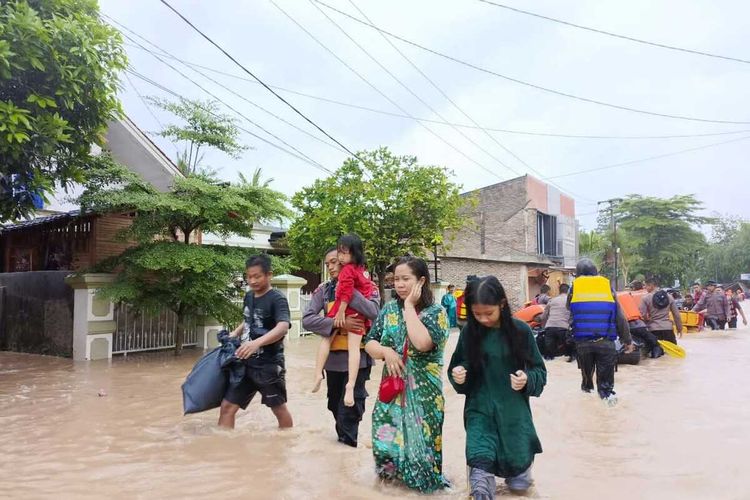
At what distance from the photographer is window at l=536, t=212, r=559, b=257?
112 ft

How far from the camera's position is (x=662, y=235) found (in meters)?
41.3

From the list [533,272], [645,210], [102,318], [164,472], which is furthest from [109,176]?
[645,210]

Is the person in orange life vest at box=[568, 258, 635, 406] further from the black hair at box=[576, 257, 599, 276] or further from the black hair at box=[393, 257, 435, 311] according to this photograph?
the black hair at box=[393, 257, 435, 311]

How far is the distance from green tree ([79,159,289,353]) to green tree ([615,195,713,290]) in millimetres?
36185

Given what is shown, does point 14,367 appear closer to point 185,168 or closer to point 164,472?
point 185,168

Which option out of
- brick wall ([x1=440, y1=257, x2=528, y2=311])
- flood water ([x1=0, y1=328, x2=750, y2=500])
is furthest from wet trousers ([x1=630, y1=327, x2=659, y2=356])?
brick wall ([x1=440, y1=257, x2=528, y2=311])

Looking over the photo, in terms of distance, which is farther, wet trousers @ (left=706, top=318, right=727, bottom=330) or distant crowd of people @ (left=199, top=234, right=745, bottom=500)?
wet trousers @ (left=706, top=318, right=727, bottom=330)

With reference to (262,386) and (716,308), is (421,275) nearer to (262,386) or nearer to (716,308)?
(262,386)

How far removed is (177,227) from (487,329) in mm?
8113

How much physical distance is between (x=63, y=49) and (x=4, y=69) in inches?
30.8

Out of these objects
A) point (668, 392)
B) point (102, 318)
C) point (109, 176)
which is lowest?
point (668, 392)

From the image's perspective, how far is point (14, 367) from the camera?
32.2 ft

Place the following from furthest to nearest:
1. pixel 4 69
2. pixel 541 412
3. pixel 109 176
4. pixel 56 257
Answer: pixel 56 257 → pixel 109 176 → pixel 541 412 → pixel 4 69

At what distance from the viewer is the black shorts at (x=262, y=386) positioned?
497 cm
